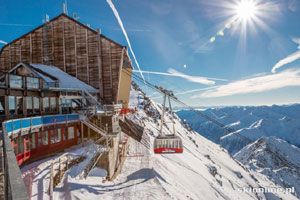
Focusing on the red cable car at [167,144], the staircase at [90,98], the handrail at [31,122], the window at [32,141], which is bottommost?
the red cable car at [167,144]

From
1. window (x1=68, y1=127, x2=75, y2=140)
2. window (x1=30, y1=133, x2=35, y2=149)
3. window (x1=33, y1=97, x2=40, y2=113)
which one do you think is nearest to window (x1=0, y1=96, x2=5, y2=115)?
window (x1=33, y1=97, x2=40, y2=113)

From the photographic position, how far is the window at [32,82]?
18352 mm

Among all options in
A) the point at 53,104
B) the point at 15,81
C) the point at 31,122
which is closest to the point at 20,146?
the point at 31,122

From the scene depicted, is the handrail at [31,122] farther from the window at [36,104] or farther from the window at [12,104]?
the window at [36,104]

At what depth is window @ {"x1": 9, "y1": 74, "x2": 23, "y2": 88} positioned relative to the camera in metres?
16.2

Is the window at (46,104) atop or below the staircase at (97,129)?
atop

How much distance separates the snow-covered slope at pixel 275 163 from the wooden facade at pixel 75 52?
114 metres

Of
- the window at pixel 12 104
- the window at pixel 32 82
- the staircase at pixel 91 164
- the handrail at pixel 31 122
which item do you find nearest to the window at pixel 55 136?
the handrail at pixel 31 122

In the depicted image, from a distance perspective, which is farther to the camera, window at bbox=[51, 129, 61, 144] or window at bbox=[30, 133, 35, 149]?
window at bbox=[51, 129, 61, 144]

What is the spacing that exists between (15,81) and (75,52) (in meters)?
12.9

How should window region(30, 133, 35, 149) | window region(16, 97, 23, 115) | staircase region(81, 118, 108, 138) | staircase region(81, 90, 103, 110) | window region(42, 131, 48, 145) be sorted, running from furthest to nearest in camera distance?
staircase region(81, 90, 103, 110)
staircase region(81, 118, 108, 138)
window region(16, 97, 23, 115)
window region(42, 131, 48, 145)
window region(30, 133, 35, 149)

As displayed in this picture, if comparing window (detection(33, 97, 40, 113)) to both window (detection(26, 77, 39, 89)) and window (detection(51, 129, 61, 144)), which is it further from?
window (detection(51, 129, 61, 144))

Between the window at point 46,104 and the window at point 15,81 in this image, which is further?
the window at point 46,104

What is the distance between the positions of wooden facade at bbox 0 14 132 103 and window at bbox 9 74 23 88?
35.2 ft
